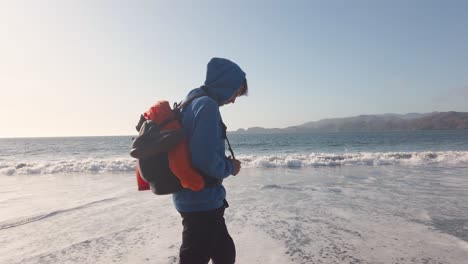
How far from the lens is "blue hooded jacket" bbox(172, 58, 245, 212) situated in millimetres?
1933

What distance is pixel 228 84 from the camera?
228cm

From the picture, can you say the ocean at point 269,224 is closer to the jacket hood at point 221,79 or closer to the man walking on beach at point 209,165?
the man walking on beach at point 209,165

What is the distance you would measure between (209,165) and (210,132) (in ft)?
0.65

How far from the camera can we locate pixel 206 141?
6.31 ft

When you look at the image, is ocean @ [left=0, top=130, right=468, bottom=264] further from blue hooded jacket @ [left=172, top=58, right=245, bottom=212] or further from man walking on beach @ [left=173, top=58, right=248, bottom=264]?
blue hooded jacket @ [left=172, top=58, right=245, bottom=212]

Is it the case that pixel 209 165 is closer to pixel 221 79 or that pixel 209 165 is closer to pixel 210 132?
pixel 210 132

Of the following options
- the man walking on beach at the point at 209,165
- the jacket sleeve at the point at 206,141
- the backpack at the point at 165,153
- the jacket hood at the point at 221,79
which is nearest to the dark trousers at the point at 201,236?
the man walking on beach at the point at 209,165

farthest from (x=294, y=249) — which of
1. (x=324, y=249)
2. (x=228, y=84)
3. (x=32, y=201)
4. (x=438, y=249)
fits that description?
(x=32, y=201)

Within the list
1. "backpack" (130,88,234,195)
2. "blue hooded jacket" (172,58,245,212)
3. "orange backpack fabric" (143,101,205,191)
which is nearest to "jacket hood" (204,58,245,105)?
"blue hooded jacket" (172,58,245,212)

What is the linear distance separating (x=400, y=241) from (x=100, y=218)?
5426 millimetres

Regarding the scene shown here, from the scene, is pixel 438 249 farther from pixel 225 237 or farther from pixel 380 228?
pixel 225 237

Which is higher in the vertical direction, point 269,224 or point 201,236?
point 201,236

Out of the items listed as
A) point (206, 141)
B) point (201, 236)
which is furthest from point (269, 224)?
point (206, 141)

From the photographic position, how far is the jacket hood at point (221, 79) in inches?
89.2
